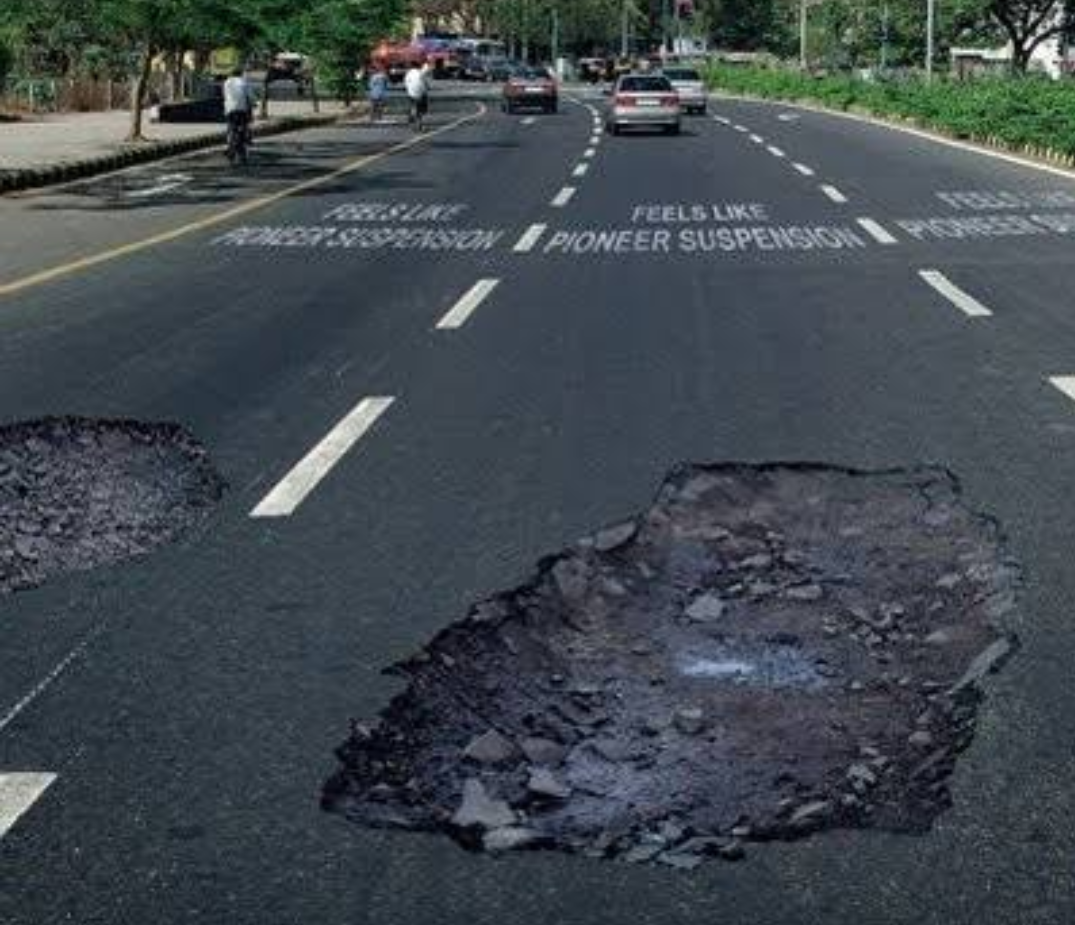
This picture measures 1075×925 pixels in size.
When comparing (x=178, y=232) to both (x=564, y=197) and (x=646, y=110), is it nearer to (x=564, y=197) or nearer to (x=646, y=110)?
(x=564, y=197)

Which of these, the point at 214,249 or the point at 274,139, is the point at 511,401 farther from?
the point at 274,139

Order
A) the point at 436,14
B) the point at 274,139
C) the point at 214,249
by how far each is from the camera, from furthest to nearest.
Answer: the point at 436,14 < the point at 274,139 < the point at 214,249

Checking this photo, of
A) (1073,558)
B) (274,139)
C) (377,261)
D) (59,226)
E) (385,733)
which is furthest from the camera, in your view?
(274,139)

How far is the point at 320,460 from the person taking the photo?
298 inches

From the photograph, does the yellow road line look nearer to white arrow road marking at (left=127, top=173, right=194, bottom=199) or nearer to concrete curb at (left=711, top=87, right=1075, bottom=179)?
white arrow road marking at (left=127, top=173, right=194, bottom=199)

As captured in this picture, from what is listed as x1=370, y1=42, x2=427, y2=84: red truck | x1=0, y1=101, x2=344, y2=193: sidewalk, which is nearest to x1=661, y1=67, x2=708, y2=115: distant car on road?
x1=0, y1=101, x2=344, y2=193: sidewalk

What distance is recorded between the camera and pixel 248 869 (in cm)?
366

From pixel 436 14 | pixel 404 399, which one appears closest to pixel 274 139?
pixel 404 399

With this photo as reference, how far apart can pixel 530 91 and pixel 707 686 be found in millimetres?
50715

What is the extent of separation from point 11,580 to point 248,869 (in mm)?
2679

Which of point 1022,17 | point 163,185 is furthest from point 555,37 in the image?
point 163,185

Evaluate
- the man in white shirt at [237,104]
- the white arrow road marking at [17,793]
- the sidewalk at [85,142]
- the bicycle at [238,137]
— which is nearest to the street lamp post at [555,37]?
the sidewalk at [85,142]

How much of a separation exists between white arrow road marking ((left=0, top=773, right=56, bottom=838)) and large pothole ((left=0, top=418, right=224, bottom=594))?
1.84 m

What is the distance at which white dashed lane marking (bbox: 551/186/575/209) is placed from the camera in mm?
21073
